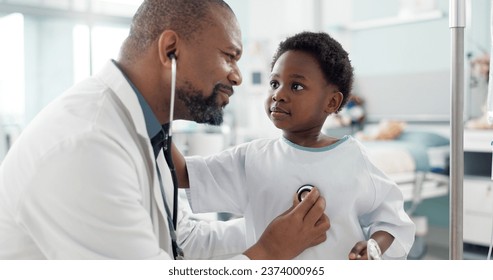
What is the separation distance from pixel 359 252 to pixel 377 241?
64mm

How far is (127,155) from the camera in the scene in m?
0.81

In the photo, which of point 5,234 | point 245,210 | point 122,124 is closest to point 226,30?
point 122,124

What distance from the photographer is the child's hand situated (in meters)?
0.94

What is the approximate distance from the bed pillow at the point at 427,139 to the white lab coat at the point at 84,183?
3097 millimetres

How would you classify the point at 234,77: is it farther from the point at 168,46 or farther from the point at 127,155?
the point at 127,155

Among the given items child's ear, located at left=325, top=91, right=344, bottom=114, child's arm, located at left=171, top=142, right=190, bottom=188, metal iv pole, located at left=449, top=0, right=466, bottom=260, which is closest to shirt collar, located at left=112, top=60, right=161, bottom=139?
child's arm, located at left=171, top=142, right=190, bottom=188

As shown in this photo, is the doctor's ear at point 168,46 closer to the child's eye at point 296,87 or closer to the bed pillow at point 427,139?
the child's eye at point 296,87

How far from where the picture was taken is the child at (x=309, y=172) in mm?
997

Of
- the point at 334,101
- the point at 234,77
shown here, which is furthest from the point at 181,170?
the point at 334,101

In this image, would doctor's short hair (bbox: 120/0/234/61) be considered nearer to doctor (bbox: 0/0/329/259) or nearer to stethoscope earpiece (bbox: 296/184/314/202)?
doctor (bbox: 0/0/329/259)

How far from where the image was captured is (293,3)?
4.55 metres

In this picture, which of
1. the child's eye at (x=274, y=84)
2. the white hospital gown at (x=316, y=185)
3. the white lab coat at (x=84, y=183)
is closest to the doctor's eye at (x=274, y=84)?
the child's eye at (x=274, y=84)

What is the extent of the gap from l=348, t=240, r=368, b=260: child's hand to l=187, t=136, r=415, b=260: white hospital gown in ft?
0.09
